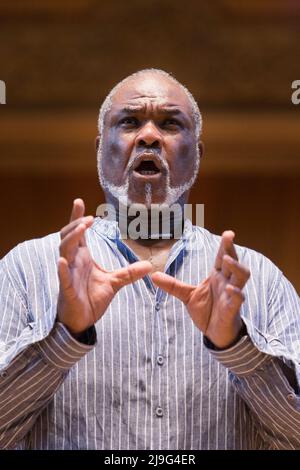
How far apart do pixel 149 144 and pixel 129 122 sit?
0.07m

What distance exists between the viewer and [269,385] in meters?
1.39

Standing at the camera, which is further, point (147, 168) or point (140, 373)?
point (147, 168)

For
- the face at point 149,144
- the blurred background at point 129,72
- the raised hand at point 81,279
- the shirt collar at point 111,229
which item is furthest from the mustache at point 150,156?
the blurred background at point 129,72

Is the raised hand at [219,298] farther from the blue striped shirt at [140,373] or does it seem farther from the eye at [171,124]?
the eye at [171,124]

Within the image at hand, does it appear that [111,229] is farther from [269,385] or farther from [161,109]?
[269,385]

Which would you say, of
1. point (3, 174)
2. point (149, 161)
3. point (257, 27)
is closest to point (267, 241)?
point (257, 27)

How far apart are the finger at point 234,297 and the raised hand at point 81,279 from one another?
0.38ft

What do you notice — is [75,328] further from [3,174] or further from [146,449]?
[3,174]

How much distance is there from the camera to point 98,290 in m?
1.34

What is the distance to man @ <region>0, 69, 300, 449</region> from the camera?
1.34 meters

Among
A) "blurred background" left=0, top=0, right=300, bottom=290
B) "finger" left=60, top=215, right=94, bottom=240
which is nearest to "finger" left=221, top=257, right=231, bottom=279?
"finger" left=60, top=215, right=94, bottom=240

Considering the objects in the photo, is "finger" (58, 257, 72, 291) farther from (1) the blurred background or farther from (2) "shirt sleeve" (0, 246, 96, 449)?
(1) the blurred background

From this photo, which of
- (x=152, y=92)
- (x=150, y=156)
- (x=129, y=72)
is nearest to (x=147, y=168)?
(x=150, y=156)
